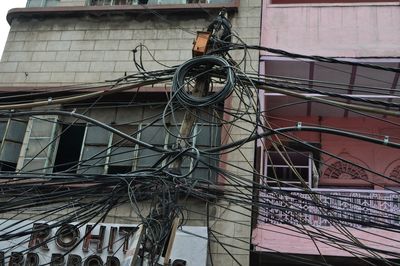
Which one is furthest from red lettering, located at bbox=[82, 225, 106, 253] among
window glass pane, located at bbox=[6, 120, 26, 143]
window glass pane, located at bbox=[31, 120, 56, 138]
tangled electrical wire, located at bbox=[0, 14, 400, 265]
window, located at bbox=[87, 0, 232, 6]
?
window, located at bbox=[87, 0, 232, 6]

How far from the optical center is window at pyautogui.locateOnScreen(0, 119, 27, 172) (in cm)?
1003

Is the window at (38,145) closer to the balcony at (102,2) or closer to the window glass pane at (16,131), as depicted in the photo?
the window glass pane at (16,131)

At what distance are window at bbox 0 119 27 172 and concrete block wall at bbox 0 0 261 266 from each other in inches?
28.7

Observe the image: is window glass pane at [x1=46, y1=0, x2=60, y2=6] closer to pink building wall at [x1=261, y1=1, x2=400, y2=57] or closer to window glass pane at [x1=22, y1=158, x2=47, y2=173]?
window glass pane at [x1=22, y1=158, x2=47, y2=173]

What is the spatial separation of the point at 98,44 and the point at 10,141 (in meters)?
2.42

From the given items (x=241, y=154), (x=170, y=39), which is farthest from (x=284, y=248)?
(x=170, y=39)

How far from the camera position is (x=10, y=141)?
10195 mm

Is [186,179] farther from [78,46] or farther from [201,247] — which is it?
[78,46]

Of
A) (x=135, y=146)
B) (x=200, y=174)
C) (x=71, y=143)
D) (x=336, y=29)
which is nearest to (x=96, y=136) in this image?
(x=71, y=143)

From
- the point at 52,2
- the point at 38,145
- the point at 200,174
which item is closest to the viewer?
the point at 200,174

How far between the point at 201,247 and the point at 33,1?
21.1 ft

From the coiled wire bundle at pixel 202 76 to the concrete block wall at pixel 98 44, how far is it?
11.8 feet

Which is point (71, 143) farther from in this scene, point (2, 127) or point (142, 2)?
point (142, 2)

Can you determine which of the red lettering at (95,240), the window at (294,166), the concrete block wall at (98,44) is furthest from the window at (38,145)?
the window at (294,166)
